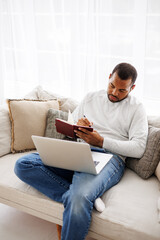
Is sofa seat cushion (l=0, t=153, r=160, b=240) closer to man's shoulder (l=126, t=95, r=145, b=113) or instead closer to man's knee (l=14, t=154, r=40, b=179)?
man's knee (l=14, t=154, r=40, b=179)

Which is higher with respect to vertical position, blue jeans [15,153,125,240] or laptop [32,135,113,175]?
laptop [32,135,113,175]

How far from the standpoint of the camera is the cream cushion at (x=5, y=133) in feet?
6.85

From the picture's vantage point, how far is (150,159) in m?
1.76

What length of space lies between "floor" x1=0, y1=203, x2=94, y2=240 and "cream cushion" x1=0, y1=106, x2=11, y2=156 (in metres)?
0.46

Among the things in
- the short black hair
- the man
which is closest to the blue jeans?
the man

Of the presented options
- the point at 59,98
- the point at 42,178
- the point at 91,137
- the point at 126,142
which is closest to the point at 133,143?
the point at 126,142

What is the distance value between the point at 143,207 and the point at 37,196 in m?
0.62

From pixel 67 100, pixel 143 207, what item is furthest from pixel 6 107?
pixel 143 207

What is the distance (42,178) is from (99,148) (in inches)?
17.7

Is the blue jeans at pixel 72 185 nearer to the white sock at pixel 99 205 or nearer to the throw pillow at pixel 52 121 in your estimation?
the white sock at pixel 99 205

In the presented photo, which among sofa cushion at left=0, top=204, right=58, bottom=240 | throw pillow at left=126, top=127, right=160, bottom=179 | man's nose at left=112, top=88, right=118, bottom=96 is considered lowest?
sofa cushion at left=0, top=204, right=58, bottom=240

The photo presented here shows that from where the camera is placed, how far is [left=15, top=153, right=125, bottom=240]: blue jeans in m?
1.41

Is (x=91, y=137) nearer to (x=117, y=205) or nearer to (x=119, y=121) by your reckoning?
(x=119, y=121)

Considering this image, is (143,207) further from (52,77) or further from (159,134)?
(52,77)
